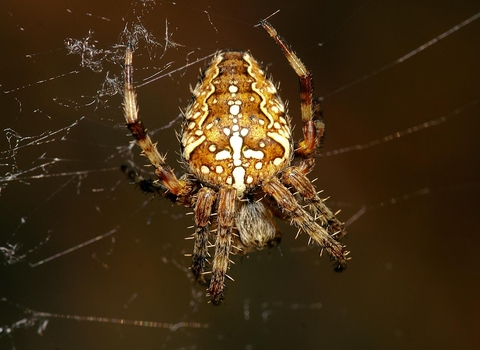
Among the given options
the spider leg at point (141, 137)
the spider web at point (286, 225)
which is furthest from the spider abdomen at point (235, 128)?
the spider web at point (286, 225)

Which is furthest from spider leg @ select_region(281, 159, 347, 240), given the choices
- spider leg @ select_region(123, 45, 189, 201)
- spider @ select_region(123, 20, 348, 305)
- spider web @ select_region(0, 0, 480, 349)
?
spider web @ select_region(0, 0, 480, 349)

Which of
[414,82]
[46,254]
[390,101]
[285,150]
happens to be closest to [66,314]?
[46,254]

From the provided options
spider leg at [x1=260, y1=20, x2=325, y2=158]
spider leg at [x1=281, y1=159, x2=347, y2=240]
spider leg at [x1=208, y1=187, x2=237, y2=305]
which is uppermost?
spider leg at [x1=260, y1=20, x2=325, y2=158]

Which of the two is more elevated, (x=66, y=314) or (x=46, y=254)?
(x=46, y=254)

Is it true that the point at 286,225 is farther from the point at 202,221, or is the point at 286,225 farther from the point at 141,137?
the point at 141,137

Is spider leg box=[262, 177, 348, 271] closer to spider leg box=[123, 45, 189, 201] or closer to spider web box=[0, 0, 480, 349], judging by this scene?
spider leg box=[123, 45, 189, 201]

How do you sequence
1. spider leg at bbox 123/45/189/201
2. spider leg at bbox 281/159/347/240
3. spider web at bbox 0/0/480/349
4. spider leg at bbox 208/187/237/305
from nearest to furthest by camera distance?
spider leg at bbox 123/45/189/201, spider leg at bbox 208/187/237/305, spider leg at bbox 281/159/347/240, spider web at bbox 0/0/480/349

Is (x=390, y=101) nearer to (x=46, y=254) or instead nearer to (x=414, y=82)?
(x=414, y=82)
